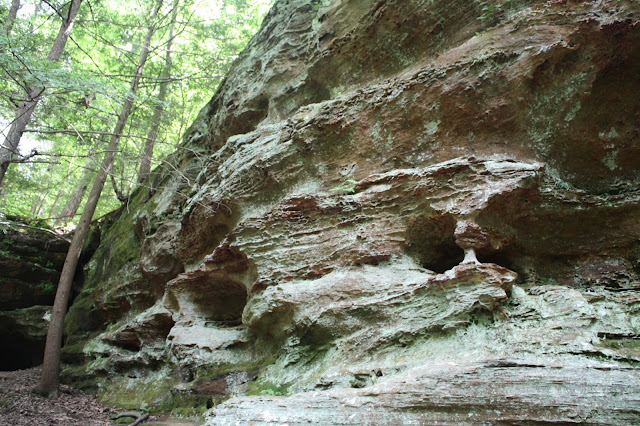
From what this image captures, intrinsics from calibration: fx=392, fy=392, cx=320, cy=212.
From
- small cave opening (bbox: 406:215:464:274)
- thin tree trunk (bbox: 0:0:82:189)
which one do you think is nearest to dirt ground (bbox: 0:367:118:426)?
thin tree trunk (bbox: 0:0:82:189)

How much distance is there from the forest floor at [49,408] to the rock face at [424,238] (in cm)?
57

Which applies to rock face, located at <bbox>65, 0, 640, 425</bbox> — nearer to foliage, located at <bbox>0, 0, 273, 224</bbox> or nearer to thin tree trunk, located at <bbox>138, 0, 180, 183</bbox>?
foliage, located at <bbox>0, 0, 273, 224</bbox>

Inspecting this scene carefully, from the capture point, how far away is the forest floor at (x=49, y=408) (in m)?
6.92

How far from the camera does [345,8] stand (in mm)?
8914

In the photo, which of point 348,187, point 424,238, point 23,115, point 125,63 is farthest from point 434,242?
point 125,63

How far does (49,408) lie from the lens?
786 cm

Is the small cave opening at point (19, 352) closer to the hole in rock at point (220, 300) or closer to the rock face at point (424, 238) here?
the rock face at point (424, 238)

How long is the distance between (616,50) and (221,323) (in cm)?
849

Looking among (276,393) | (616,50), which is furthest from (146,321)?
(616,50)

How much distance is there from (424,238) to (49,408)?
8.06 meters

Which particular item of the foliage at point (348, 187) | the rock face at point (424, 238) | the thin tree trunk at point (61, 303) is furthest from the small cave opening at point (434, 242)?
the thin tree trunk at point (61, 303)

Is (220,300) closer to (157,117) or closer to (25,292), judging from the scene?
(157,117)

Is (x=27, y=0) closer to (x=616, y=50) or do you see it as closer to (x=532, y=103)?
(x=532, y=103)

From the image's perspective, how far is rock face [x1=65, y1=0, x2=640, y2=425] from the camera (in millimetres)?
4066
